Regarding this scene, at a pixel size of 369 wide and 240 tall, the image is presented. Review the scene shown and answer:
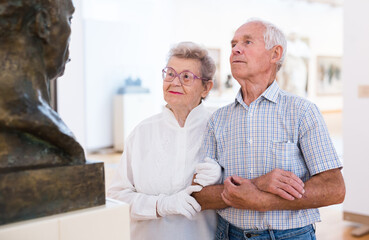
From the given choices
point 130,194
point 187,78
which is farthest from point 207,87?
point 130,194

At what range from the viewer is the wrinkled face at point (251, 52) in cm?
214

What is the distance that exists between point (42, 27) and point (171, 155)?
3.71 feet

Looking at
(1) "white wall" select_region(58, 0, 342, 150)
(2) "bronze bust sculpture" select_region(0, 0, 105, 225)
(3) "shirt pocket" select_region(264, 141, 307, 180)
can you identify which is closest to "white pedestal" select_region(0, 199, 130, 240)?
(2) "bronze bust sculpture" select_region(0, 0, 105, 225)

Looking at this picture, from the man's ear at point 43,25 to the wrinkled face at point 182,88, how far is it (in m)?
1.02

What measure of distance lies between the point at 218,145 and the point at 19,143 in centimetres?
Answer: 110

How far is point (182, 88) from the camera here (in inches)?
93.2

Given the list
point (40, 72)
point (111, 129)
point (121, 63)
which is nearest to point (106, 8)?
point (121, 63)

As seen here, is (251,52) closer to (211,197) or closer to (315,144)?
(315,144)

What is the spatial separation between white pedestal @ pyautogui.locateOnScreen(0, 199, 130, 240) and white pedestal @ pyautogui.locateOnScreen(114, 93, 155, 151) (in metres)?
9.60

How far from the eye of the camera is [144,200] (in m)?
2.17

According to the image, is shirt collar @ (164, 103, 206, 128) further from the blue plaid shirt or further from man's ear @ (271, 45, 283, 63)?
man's ear @ (271, 45, 283, 63)

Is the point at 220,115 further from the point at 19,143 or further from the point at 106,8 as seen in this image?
the point at 106,8

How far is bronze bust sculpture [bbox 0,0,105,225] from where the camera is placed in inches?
51.9

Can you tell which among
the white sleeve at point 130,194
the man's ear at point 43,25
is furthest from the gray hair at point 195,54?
the man's ear at point 43,25
